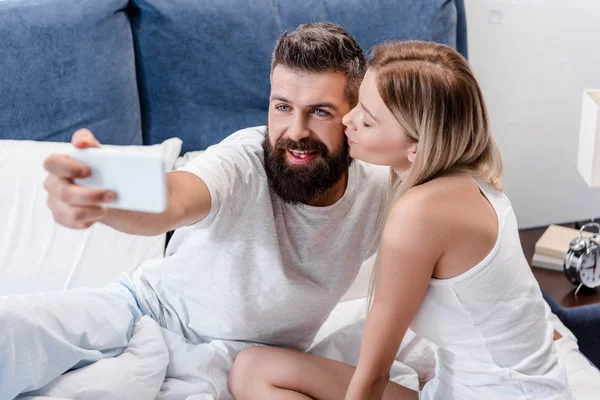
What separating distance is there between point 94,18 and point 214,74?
35 cm

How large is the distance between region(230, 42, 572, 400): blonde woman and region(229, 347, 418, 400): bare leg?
19cm

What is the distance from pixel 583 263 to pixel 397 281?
97 cm

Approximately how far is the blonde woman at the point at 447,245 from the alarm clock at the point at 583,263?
0.67 meters

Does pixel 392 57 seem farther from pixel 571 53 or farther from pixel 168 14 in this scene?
pixel 571 53

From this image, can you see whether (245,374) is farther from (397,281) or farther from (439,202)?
(439,202)

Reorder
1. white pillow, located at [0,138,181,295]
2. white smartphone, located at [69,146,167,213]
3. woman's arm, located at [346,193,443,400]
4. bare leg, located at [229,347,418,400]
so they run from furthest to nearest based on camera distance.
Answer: white pillow, located at [0,138,181,295], bare leg, located at [229,347,418,400], woman's arm, located at [346,193,443,400], white smartphone, located at [69,146,167,213]

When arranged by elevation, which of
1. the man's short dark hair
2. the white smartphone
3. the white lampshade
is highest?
the man's short dark hair

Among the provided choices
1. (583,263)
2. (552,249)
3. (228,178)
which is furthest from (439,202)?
(552,249)

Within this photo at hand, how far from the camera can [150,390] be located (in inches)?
53.7

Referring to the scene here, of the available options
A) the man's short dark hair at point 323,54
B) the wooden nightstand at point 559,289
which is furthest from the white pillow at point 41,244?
the wooden nightstand at point 559,289

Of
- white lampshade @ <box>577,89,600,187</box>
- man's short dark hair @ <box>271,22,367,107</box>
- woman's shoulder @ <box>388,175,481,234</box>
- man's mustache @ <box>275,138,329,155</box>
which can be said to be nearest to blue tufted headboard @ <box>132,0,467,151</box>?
white lampshade @ <box>577,89,600,187</box>

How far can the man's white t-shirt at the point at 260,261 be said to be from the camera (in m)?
1.39

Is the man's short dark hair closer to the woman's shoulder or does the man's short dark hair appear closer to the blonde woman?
the blonde woman

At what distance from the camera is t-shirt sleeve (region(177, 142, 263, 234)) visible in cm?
122
